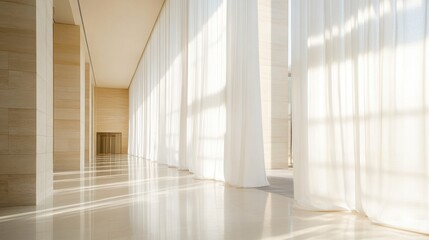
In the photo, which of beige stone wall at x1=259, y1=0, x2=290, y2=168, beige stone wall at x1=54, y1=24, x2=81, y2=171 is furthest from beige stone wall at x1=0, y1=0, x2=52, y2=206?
beige stone wall at x1=259, y1=0, x2=290, y2=168

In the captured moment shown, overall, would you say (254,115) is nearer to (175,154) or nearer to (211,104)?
(211,104)

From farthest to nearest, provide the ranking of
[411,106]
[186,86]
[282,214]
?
[186,86] → [282,214] → [411,106]

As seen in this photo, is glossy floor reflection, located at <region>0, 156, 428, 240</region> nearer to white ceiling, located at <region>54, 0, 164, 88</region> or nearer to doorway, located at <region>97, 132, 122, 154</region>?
white ceiling, located at <region>54, 0, 164, 88</region>

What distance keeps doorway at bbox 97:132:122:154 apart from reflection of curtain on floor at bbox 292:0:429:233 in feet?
93.9

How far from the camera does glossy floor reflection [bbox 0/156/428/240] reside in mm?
3098

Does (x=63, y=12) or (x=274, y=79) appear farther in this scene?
(x=274, y=79)

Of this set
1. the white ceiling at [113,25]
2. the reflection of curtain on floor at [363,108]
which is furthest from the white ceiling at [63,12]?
the reflection of curtain on floor at [363,108]

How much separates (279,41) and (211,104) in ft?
15.5

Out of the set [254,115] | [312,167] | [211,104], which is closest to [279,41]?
[211,104]

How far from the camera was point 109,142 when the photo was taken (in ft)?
104

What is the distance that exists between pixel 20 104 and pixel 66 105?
6.70m

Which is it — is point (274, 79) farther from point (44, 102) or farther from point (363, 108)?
point (363, 108)

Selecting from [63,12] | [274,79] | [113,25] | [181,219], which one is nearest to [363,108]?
[181,219]

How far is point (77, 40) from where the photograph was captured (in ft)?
38.7
